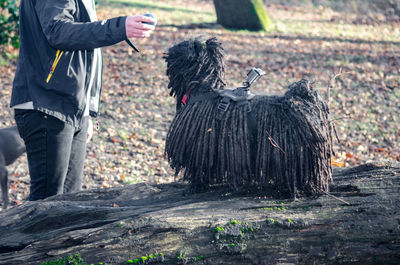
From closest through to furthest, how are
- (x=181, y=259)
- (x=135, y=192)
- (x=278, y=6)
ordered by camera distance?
(x=181, y=259)
(x=135, y=192)
(x=278, y=6)

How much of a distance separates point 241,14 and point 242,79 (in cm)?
577

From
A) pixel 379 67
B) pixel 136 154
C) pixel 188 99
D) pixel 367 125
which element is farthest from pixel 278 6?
pixel 188 99

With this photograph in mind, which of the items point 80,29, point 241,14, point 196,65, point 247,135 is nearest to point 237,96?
point 247,135

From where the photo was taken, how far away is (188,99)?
11.7 feet

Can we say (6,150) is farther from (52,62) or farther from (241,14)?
(241,14)

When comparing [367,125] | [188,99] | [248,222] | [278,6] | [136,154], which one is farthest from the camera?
[278,6]

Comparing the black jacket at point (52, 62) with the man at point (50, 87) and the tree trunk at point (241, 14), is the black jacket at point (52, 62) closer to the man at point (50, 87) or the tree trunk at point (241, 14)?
the man at point (50, 87)

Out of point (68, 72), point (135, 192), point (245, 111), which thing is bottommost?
point (135, 192)

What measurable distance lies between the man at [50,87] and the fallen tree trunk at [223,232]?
0.52m

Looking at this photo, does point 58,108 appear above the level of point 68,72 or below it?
below

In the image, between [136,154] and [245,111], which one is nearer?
[245,111]

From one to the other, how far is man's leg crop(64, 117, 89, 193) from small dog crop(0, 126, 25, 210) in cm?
130

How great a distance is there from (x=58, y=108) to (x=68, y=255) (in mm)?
1264

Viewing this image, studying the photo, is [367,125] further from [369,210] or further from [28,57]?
[28,57]
